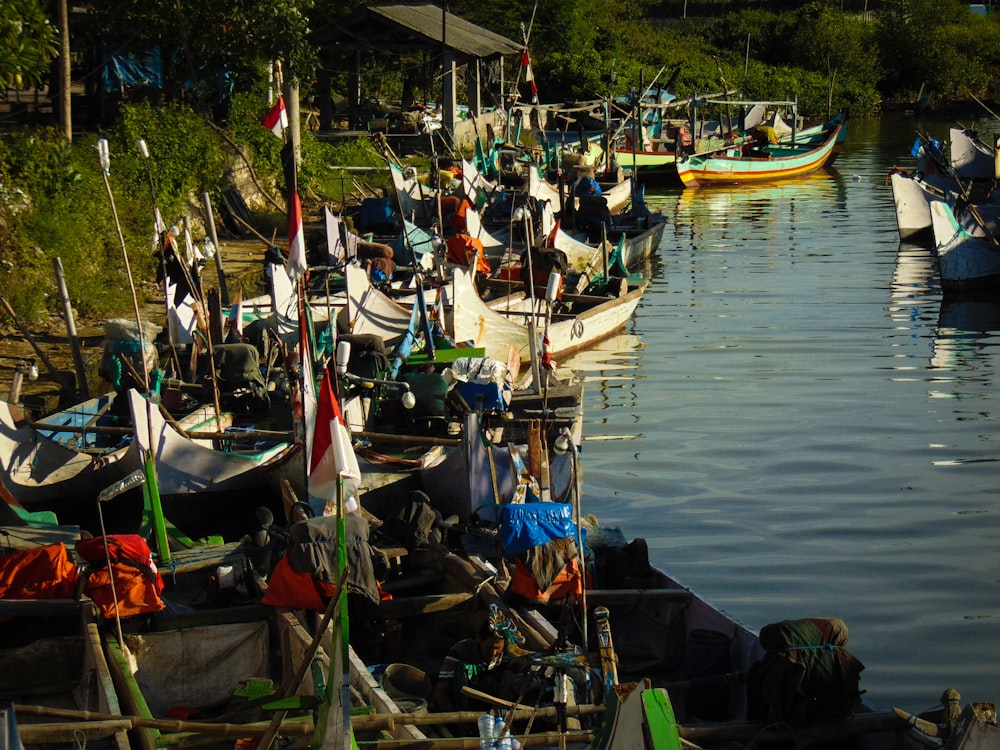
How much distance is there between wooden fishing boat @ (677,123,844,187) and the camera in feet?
141

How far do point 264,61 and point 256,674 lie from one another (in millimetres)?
17589

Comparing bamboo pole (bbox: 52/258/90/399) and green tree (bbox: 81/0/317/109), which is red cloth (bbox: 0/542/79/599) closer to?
bamboo pole (bbox: 52/258/90/399)

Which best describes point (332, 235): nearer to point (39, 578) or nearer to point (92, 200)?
point (92, 200)

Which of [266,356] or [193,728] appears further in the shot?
[266,356]

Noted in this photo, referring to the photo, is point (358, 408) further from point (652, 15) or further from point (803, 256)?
point (652, 15)

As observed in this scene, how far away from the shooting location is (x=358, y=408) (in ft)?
46.0

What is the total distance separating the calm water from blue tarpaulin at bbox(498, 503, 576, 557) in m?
2.83

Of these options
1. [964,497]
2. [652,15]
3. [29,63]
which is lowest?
[964,497]

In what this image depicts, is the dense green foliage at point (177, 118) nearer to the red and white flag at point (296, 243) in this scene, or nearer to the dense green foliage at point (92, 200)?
the dense green foliage at point (92, 200)

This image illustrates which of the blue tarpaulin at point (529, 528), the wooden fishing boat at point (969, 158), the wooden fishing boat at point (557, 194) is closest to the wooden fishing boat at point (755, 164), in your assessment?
the wooden fishing boat at point (557, 194)

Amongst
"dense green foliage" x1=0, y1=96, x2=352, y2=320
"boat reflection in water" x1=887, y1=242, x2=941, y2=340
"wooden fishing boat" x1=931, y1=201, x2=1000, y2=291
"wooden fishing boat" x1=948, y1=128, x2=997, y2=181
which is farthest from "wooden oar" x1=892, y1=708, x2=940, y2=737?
"wooden fishing boat" x1=948, y1=128, x2=997, y2=181

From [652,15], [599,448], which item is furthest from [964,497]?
[652,15]

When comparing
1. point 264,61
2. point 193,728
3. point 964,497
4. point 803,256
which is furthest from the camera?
point 803,256

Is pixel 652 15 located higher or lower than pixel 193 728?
higher
